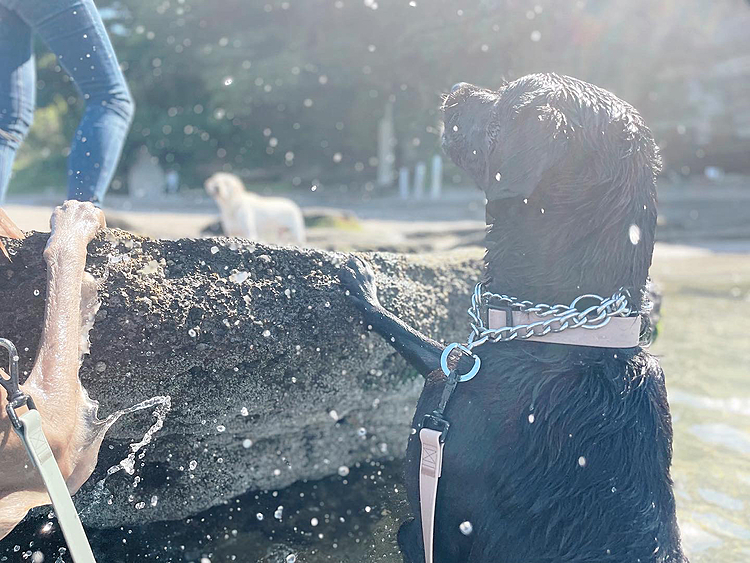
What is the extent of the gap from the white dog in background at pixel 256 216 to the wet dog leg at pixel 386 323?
221 inches

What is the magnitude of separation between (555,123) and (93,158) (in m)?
1.80

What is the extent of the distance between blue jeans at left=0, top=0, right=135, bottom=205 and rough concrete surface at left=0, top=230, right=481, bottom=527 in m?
0.61

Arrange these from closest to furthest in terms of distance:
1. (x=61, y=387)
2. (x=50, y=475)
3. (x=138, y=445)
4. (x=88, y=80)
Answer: (x=50, y=475)
(x=61, y=387)
(x=138, y=445)
(x=88, y=80)

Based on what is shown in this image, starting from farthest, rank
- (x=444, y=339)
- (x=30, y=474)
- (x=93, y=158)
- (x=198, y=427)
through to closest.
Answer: (x=444, y=339), (x=93, y=158), (x=198, y=427), (x=30, y=474)

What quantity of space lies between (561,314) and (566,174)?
0.37m

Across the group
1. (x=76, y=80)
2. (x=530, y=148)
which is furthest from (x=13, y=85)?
(x=530, y=148)

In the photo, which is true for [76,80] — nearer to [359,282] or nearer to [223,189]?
[359,282]

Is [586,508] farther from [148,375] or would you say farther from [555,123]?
[148,375]

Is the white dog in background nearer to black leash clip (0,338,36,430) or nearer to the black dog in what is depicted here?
the black dog

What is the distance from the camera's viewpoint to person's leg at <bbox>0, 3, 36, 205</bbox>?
8.75 ft

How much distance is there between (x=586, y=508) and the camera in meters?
1.72

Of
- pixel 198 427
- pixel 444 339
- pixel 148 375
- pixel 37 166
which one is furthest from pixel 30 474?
pixel 37 166

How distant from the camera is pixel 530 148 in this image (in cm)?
Answer: 177

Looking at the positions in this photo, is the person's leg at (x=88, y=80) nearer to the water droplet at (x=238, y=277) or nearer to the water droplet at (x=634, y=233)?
the water droplet at (x=238, y=277)
